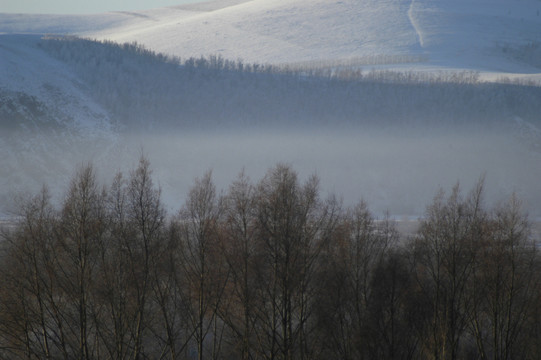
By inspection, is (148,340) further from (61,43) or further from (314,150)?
(61,43)

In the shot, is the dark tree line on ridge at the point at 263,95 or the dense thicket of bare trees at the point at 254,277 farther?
the dark tree line on ridge at the point at 263,95

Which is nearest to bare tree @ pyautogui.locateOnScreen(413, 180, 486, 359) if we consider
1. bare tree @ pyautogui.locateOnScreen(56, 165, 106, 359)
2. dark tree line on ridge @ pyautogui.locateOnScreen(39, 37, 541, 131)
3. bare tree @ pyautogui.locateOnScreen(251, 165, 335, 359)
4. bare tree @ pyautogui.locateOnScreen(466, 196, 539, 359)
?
bare tree @ pyautogui.locateOnScreen(466, 196, 539, 359)

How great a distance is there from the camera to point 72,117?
10150cm

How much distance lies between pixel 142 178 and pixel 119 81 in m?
96.4

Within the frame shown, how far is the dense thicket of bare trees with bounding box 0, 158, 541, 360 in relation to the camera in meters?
21.3

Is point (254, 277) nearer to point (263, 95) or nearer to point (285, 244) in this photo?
point (285, 244)

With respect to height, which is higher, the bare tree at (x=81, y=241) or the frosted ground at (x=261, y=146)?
the bare tree at (x=81, y=241)

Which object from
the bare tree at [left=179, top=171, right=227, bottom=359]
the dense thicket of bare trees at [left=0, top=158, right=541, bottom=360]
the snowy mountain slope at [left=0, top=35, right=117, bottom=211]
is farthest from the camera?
the snowy mountain slope at [left=0, top=35, right=117, bottom=211]

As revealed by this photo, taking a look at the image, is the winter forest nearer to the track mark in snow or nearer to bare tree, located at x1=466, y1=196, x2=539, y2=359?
bare tree, located at x1=466, y1=196, x2=539, y2=359

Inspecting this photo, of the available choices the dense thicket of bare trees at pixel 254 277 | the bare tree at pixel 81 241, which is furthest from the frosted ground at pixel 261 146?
the bare tree at pixel 81 241

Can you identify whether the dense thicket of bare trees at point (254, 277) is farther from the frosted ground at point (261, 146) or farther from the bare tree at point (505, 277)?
the frosted ground at point (261, 146)

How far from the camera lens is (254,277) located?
23188 mm

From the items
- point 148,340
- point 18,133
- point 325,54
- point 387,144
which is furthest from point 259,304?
point 325,54

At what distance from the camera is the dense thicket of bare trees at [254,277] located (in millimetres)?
21328
